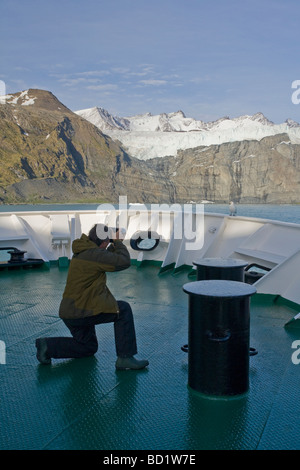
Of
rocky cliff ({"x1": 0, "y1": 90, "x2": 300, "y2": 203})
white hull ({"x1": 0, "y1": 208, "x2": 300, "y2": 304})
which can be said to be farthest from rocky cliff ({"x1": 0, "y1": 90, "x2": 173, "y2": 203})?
white hull ({"x1": 0, "y1": 208, "x2": 300, "y2": 304})

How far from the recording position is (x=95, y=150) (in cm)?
17800

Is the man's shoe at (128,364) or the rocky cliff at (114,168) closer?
the man's shoe at (128,364)

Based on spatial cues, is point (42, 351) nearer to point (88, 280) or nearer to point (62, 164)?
point (88, 280)

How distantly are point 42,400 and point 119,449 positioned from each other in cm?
84

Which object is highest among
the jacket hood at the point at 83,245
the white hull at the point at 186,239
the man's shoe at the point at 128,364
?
the jacket hood at the point at 83,245

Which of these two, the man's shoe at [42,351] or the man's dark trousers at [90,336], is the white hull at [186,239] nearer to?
the man's dark trousers at [90,336]

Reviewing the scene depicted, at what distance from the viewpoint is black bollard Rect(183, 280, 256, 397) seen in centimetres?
304

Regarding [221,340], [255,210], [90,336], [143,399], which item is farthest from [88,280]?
[255,210]

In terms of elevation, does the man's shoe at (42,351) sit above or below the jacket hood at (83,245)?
below

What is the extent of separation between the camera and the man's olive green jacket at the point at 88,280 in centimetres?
339

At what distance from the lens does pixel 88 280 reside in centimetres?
343

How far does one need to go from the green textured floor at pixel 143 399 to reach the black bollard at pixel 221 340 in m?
0.12

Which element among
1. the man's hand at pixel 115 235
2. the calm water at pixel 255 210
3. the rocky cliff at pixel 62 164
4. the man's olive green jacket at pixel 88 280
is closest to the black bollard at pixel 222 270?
the man's hand at pixel 115 235
